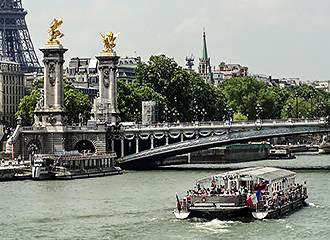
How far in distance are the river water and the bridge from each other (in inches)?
435

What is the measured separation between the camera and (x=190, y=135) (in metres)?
79.1

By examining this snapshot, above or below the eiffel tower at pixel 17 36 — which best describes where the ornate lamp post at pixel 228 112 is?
below

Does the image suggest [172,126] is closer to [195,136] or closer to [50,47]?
[195,136]

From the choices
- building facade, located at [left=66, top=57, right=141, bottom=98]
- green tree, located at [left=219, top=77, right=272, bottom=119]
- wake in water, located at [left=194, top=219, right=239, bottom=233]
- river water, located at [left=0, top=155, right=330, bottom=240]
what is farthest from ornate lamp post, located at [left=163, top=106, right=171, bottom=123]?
wake in water, located at [left=194, top=219, right=239, bottom=233]

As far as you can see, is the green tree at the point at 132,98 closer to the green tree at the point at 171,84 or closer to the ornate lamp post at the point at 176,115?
the green tree at the point at 171,84

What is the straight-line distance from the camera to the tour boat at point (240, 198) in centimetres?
4481

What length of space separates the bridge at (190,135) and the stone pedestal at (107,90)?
2.58 meters

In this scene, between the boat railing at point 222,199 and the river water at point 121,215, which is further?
the boat railing at point 222,199

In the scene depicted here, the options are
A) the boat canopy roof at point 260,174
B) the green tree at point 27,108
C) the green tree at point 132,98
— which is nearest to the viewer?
the boat canopy roof at point 260,174

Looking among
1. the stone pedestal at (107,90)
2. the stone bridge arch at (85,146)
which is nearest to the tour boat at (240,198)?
the stone bridge arch at (85,146)

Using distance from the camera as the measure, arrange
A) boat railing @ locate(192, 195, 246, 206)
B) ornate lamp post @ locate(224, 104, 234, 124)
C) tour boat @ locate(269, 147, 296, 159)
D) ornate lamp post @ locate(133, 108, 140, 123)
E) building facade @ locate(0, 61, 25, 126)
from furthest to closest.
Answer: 1. ornate lamp post @ locate(224, 104, 234, 124)
2. building facade @ locate(0, 61, 25, 126)
3. tour boat @ locate(269, 147, 296, 159)
4. ornate lamp post @ locate(133, 108, 140, 123)
5. boat railing @ locate(192, 195, 246, 206)

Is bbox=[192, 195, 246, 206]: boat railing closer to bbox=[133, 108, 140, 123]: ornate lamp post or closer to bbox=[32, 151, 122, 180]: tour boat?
bbox=[32, 151, 122, 180]: tour boat

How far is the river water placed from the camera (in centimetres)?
4225

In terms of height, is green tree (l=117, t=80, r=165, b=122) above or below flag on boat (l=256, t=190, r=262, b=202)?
above
